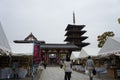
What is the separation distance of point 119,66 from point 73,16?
173 feet

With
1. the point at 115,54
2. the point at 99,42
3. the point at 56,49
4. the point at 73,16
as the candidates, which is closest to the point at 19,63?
the point at 115,54

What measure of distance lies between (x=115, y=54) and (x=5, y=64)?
814 centimetres

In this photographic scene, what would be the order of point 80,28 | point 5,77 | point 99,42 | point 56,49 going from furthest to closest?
point 80,28 → point 99,42 → point 56,49 → point 5,77

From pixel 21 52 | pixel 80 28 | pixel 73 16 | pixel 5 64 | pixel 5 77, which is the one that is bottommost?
pixel 5 77

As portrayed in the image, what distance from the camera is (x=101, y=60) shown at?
1531cm

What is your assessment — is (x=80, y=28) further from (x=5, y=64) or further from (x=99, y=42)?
(x=5, y=64)

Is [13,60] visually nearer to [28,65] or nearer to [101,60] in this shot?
[28,65]

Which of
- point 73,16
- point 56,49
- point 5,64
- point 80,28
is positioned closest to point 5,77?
point 5,64

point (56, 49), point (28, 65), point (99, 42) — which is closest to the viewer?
point (28, 65)

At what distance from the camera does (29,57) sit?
484 inches

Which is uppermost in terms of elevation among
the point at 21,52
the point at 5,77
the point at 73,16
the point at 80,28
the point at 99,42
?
the point at 73,16

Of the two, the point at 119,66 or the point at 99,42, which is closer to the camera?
the point at 119,66

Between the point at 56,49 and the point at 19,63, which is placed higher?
the point at 56,49

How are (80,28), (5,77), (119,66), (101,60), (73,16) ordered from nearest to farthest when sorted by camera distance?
(5,77)
(119,66)
(101,60)
(80,28)
(73,16)
